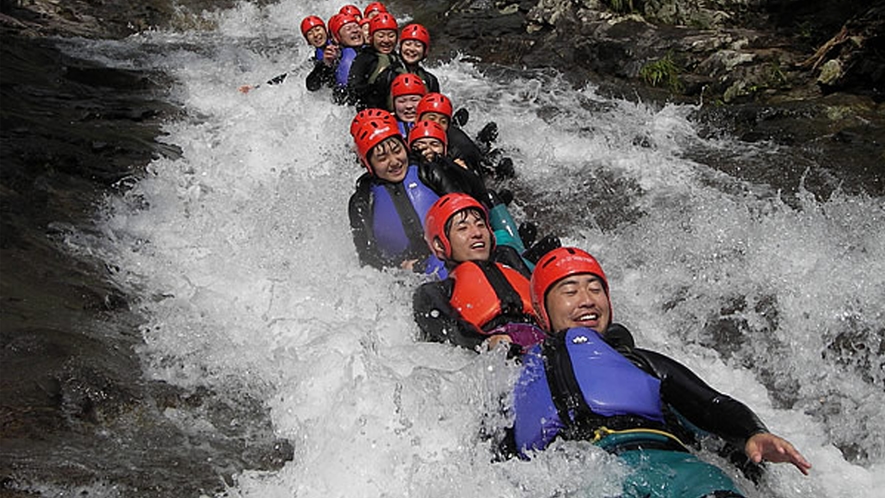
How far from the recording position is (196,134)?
952cm

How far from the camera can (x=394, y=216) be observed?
20.5 feet

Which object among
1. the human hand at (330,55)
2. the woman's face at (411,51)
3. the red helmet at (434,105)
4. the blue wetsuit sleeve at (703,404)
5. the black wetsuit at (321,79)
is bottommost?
the black wetsuit at (321,79)

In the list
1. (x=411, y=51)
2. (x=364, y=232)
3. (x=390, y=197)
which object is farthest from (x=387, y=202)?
(x=411, y=51)

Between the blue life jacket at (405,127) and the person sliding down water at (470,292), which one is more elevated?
the person sliding down water at (470,292)

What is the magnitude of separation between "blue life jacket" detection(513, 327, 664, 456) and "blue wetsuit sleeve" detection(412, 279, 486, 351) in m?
1.05

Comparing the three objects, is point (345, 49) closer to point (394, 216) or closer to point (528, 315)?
point (394, 216)

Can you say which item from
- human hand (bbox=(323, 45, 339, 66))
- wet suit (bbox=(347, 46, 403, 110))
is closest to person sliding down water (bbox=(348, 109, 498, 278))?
wet suit (bbox=(347, 46, 403, 110))

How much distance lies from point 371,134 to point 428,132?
2.51 feet

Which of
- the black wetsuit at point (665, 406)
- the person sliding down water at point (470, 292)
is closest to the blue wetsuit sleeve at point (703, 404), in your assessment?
the black wetsuit at point (665, 406)

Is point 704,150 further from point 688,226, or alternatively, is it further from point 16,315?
point 16,315

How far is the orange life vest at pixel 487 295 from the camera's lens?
487cm

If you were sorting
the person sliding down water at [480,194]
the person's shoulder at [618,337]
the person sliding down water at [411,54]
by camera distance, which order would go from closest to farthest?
the person's shoulder at [618,337], the person sliding down water at [480,194], the person sliding down water at [411,54]

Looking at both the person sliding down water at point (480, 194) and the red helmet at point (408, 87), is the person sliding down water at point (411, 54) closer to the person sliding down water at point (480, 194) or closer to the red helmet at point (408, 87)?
the red helmet at point (408, 87)

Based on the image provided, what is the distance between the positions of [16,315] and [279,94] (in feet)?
20.9
